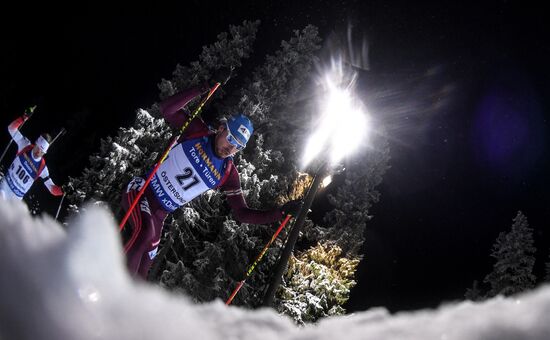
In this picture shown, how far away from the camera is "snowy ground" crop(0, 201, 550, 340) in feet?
3.24

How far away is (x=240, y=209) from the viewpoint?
6.62m

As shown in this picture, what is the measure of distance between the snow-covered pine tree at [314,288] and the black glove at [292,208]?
9247 mm

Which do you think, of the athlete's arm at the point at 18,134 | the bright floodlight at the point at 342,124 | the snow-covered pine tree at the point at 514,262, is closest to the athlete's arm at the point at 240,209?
the bright floodlight at the point at 342,124

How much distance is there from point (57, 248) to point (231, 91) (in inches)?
906

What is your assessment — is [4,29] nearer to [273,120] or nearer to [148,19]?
[148,19]

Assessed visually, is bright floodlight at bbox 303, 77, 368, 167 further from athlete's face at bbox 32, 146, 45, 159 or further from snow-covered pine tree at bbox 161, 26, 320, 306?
athlete's face at bbox 32, 146, 45, 159

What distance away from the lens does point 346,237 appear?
23.0m

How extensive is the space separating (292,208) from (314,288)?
401 inches

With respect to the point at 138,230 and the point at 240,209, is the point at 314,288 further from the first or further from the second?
the point at 138,230

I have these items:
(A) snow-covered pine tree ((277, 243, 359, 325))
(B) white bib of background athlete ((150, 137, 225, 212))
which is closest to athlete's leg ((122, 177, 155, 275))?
(B) white bib of background athlete ((150, 137, 225, 212))

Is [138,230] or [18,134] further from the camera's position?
[18,134]

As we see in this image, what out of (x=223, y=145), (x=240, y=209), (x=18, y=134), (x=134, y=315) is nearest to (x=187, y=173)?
(x=223, y=145)

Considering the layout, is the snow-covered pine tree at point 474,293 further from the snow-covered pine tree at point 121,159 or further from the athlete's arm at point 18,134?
the athlete's arm at point 18,134

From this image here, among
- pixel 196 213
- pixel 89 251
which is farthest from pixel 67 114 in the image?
pixel 89 251
